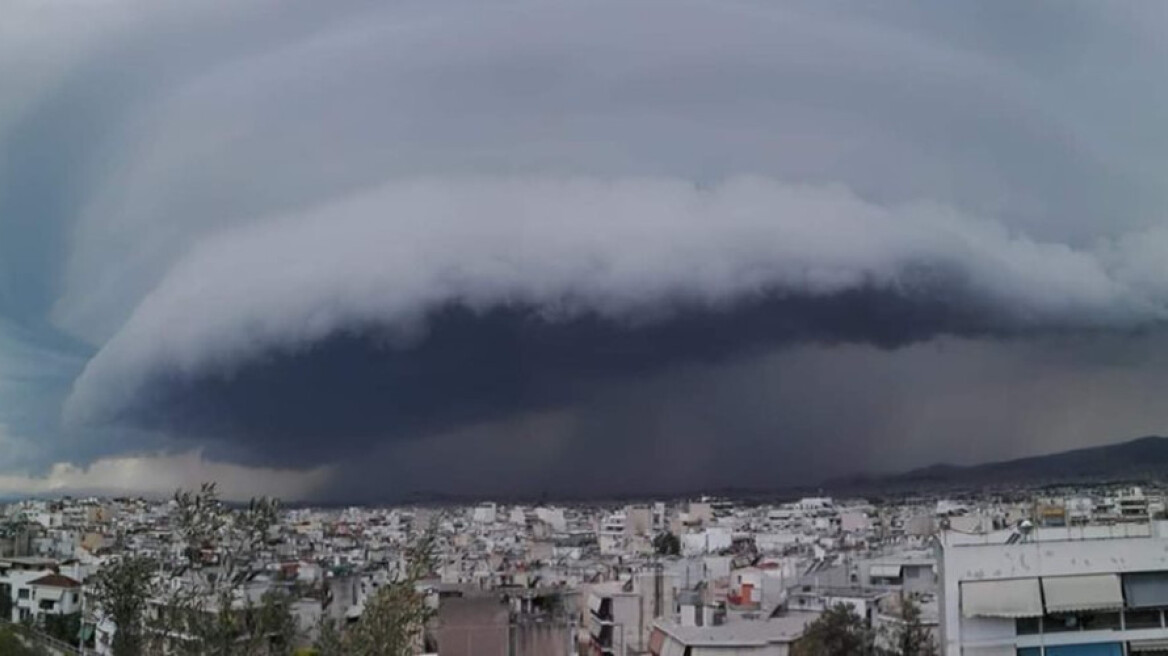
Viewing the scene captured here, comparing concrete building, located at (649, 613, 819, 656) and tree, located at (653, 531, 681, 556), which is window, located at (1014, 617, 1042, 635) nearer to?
concrete building, located at (649, 613, 819, 656)

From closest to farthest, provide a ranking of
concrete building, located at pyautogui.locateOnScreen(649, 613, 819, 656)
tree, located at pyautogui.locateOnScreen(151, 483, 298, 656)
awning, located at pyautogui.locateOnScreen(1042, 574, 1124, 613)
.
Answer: tree, located at pyautogui.locateOnScreen(151, 483, 298, 656)
awning, located at pyautogui.locateOnScreen(1042, 574, 1124, 613)
concrete building, located at pyautogui.locateOnScreen(649, 613, 819, 656)

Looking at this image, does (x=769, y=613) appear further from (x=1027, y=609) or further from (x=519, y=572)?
(x=519, y=572)

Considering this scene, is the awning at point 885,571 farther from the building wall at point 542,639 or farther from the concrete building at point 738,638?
the building wall at point 542,639

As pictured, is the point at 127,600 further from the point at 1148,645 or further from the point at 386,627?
the point at 1148,645

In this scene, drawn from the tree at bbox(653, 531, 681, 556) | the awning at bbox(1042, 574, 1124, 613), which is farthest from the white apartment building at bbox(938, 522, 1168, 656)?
the tree at bbox(653, 531, 681, 556)

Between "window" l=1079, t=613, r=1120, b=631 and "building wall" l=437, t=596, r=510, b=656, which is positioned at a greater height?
"window" l=1079, t=613, r=1120, b=631

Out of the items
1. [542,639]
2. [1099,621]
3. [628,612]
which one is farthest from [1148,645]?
[628,612]
